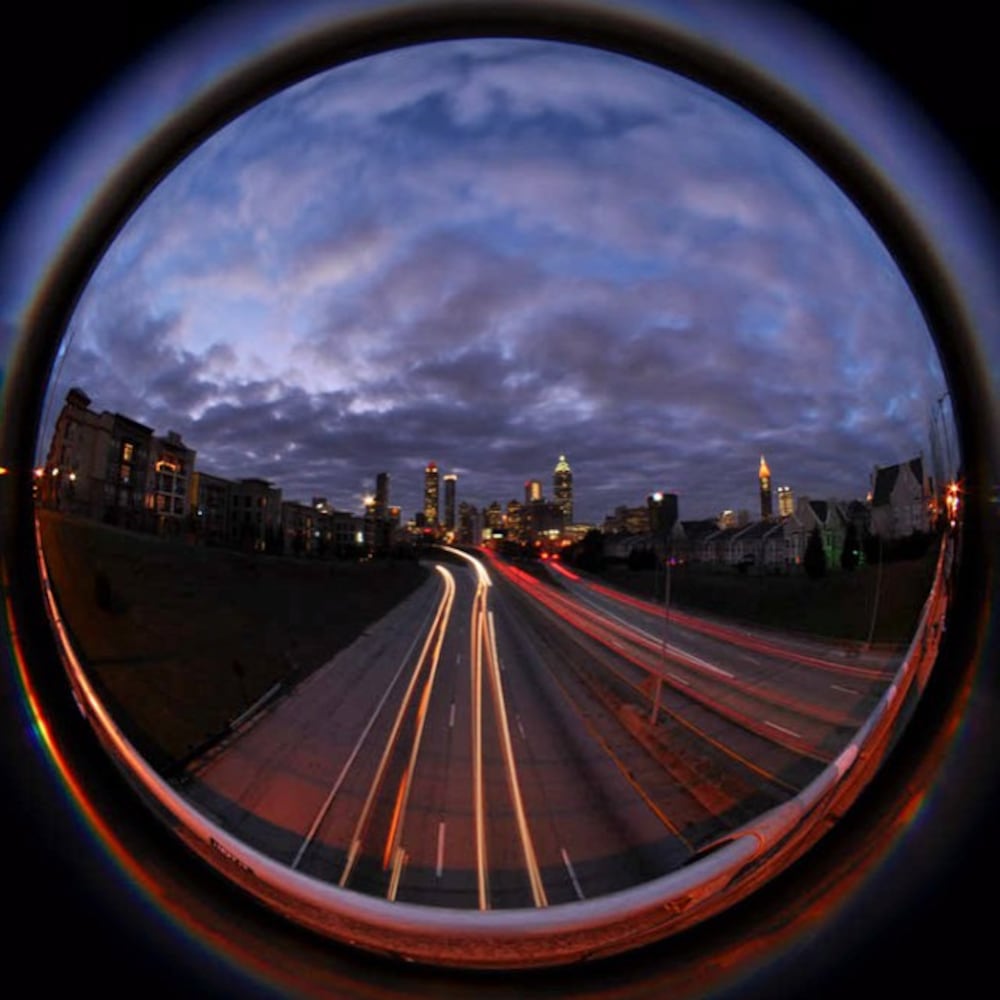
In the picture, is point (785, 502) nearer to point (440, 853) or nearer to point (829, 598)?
point (829, 598)

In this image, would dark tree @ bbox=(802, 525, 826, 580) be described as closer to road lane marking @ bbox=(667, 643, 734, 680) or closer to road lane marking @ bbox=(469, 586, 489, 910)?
road lane marking @ bbox=(667, 643, 734, 680)

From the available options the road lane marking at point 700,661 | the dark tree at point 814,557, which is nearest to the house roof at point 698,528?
the dark tree at point 814,557

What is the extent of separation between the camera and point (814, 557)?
122cm

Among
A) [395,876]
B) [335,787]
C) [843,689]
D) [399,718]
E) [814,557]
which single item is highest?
[814,557]

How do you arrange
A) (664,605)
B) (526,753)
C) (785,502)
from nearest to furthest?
(785,502) → (526,753) → (664,605)

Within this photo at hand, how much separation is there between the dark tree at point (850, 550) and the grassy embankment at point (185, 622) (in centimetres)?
113

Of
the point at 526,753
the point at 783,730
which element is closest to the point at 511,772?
the point at 526,753

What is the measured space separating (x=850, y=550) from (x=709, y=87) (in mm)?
1123

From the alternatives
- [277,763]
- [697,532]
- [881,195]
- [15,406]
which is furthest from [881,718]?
[15,406]

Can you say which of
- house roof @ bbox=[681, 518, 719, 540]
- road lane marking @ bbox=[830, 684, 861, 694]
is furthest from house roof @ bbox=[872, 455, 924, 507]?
road lane marking @ bbox=[830, 684, 861, 694]

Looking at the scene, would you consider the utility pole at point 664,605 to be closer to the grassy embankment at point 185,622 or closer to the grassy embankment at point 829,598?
the grassy embankment at point 829,598

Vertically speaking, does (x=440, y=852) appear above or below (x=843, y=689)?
below

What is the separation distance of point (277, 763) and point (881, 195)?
189cm

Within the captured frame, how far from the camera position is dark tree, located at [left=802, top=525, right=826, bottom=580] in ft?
3.88
